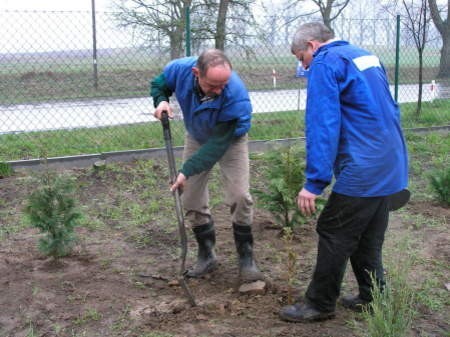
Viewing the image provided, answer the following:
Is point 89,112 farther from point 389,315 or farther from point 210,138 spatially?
point 389,315

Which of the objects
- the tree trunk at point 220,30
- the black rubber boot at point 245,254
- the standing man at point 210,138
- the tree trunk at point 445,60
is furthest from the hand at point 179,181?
the tree trunk at point 445,60

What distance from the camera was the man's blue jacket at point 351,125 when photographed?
2.74m

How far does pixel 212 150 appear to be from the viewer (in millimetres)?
3375

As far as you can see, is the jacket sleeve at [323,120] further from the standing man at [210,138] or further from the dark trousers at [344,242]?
the standing man at [210,138]

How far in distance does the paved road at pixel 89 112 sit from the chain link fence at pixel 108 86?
0.02 m

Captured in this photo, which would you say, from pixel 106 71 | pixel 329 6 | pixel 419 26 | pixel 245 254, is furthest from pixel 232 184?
pixel 329 6

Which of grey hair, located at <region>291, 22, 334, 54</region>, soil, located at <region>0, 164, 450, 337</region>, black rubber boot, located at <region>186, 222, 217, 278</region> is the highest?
grey hair, located at <region>291, 22, 334, 54</region>

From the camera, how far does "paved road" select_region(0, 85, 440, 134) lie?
8.26 metres

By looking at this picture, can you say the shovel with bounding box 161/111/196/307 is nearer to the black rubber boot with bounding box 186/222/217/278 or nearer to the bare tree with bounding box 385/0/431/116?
the black rubber boot with bounding box 186/222/217/278

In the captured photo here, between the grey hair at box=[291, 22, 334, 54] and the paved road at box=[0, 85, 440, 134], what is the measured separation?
17.5ft

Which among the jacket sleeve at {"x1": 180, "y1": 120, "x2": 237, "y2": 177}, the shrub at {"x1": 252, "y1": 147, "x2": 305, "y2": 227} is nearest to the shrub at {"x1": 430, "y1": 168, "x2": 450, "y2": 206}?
the shrub at {"x1": 252, "y1": 147, "x2": 305, "y2": 227}

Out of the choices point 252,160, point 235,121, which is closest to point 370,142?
point 235,121

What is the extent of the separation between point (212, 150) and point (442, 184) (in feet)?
9.21

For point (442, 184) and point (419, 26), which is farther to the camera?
point (419, 26)
